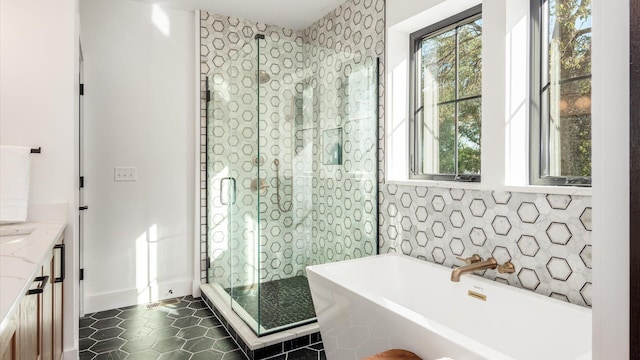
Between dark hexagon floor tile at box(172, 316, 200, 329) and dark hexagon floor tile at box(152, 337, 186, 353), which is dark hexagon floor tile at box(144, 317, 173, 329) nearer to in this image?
dark hexagon floor tile at box(172, 316, 200, 329)

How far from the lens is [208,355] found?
245cm

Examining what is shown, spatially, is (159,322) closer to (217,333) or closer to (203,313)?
(203,313)

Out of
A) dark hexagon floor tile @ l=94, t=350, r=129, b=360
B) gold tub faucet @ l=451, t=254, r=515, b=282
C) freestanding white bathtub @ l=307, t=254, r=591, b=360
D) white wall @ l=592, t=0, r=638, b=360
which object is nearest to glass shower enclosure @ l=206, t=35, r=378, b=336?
freestanding white bathtub @ l=307, t=254, r=591, b=360

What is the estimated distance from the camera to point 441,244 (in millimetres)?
2408

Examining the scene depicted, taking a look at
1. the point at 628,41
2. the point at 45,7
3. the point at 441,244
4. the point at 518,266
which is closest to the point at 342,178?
the point at 441,244

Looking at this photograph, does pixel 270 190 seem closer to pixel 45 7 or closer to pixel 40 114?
pixel 40 114

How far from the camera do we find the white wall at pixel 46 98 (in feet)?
7.04

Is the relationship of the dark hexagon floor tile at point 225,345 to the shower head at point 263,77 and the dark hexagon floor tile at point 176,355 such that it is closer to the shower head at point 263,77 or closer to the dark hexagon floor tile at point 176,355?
the dark hexagon floor tile at point 176,355

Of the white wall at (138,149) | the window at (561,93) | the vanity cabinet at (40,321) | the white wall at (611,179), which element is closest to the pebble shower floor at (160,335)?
the white wall at (138,149)

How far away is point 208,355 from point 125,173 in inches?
69.0

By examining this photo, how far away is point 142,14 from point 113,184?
1.52 metres

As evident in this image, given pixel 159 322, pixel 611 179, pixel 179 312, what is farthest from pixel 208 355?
pixel 611 179

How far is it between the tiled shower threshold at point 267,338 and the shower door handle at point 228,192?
0.85 meters

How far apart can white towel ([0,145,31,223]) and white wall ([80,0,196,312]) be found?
109 cm
